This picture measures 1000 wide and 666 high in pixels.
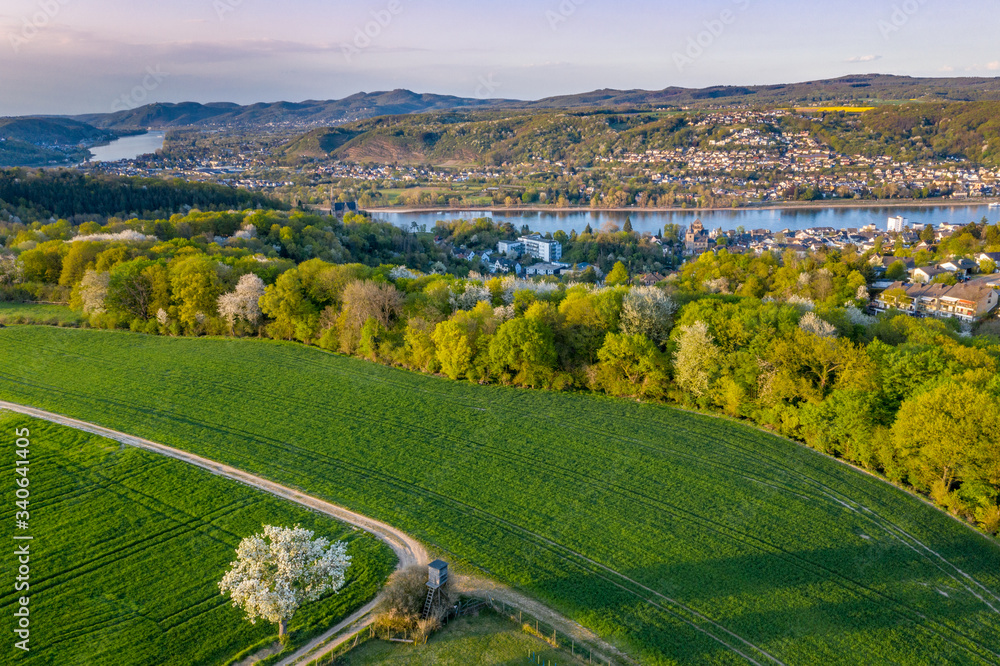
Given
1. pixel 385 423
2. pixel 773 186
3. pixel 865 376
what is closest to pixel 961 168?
pixel 773 186

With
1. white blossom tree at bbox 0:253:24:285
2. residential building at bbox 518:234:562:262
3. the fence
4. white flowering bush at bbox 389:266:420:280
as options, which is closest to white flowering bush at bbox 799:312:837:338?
the fence

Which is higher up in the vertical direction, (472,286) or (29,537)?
(472,286)

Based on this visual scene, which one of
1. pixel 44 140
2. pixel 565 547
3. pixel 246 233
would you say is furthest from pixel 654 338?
pixel 44 140

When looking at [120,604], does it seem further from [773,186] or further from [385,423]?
[773,186]

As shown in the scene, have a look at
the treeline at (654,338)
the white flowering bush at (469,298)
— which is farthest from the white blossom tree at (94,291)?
the white flowering bush at (469,298)

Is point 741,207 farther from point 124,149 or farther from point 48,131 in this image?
point 48,131

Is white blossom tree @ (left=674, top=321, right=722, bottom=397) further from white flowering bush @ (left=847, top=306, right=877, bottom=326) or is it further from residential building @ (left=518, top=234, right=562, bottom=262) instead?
residential building @ (left=518, top=234, right=562, bottom=262)

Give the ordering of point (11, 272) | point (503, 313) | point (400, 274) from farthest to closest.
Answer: point (11, 272) → point (400, 274) → point (503, 313)
